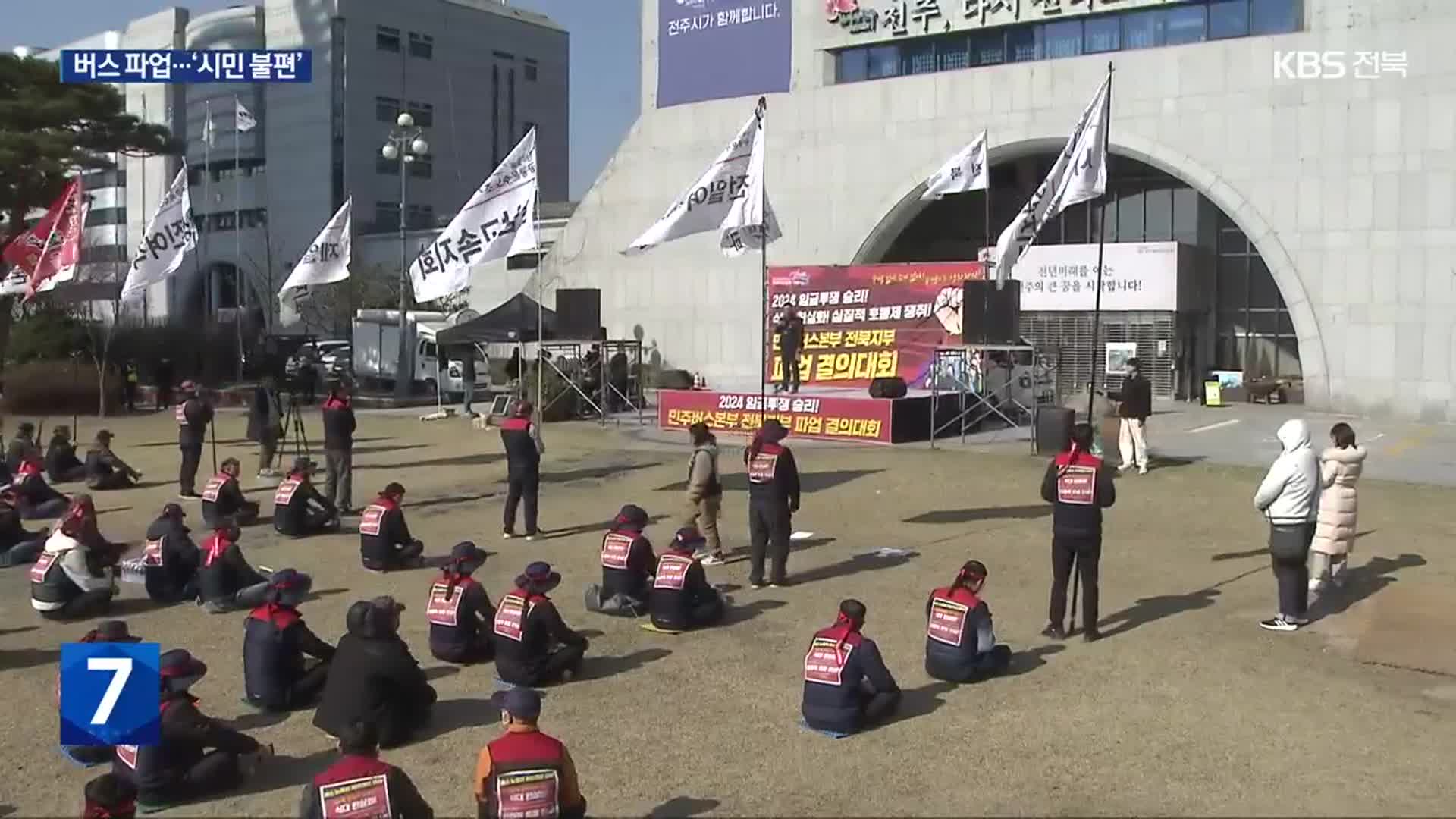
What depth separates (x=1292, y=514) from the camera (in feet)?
34.1

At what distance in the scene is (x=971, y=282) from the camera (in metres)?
22.7

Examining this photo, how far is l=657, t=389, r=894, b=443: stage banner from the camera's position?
75.4 ft

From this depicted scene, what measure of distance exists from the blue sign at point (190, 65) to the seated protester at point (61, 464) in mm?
11401

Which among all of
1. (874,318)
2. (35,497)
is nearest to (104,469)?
(35,497)

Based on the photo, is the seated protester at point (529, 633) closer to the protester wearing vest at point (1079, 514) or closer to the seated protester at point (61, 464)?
the protester wearing vest at point (1079, 514)

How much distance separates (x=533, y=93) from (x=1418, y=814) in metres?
72.1

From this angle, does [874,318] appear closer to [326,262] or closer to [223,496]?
[326,262]

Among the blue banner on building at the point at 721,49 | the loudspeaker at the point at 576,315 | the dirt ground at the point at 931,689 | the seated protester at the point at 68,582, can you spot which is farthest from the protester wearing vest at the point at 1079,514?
the blue banner on building at the point at 721,49

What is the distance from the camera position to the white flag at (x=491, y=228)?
1814 cm

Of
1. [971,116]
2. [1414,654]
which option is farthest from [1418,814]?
[971,116]

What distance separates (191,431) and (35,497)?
6.84ft

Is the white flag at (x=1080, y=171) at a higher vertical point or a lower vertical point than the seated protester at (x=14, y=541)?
higher

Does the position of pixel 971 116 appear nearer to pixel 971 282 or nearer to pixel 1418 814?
pixel 971 282

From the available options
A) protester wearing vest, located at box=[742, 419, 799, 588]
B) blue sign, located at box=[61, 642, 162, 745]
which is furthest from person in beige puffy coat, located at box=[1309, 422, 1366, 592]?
blue sign, located at box=[61, 642, 162, 745]
